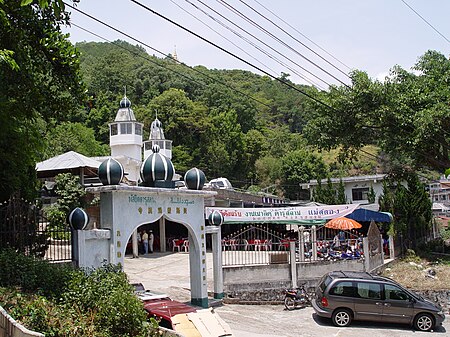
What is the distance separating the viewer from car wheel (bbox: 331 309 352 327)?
48.5 feet

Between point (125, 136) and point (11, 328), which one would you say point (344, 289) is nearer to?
point (11, 328)

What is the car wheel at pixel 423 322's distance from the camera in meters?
14.7

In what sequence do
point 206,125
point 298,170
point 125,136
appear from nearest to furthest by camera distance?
point 125,136
point 298,170
point 206,125

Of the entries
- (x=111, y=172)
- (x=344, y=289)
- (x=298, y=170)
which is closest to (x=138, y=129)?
(x=298, y=170)

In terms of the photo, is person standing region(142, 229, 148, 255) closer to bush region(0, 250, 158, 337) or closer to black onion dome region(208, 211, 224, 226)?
black onion dome region(208, 211, 224, 226)

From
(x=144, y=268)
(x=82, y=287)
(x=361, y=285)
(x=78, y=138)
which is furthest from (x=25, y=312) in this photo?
(x=78, y=138)

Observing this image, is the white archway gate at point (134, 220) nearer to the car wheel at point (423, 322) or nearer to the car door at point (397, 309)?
the car door at point (397, 309)

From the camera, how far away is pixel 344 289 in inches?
587

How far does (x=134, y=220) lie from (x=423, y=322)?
28.9 feet

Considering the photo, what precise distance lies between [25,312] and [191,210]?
24.0ft

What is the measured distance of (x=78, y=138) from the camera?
5062 cm

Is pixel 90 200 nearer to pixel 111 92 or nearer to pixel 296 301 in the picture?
pixel 296 301

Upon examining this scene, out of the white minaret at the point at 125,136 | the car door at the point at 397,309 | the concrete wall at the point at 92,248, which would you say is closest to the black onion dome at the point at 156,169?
the concrete wall at the point at 92,248

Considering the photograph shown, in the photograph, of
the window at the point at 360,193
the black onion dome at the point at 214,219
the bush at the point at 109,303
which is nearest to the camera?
the bush at the point at 109,303
